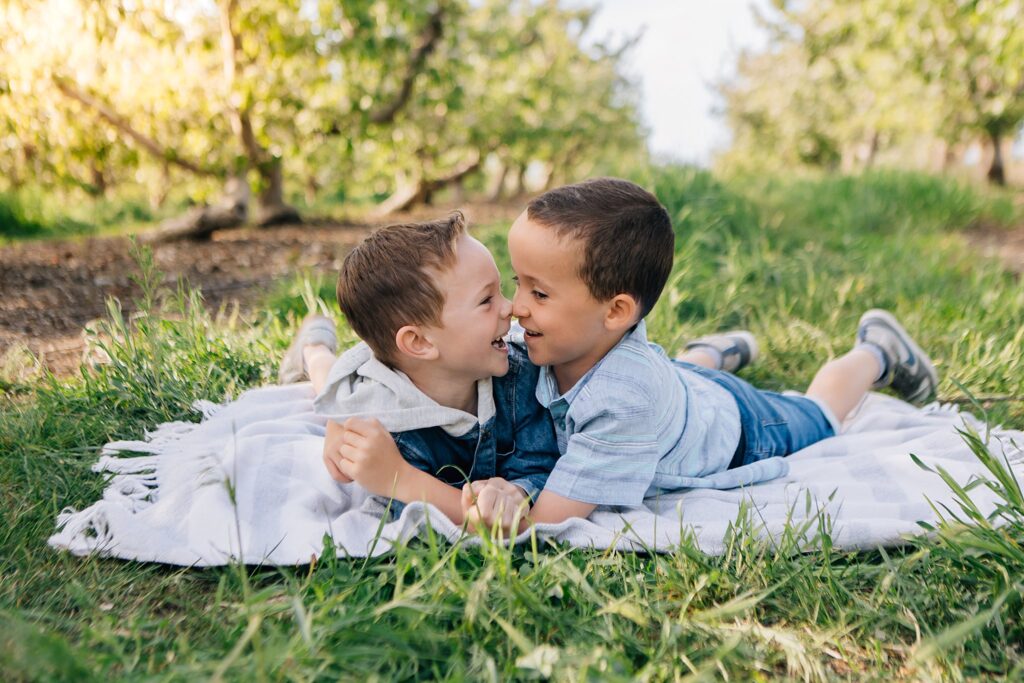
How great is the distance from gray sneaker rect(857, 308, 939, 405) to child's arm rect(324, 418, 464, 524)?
180 centimetres

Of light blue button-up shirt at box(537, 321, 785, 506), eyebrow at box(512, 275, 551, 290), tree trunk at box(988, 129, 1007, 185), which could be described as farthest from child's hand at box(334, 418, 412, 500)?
tree trunk at box(988, 129, 1007, 185)

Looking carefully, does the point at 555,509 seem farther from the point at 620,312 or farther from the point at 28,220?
the point at 28,220

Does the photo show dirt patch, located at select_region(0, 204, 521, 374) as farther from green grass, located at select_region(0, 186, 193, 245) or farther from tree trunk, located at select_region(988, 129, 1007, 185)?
tree trunk, located at select_region(988, 129, 1007, 185)

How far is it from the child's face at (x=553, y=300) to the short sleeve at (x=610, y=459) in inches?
8.2

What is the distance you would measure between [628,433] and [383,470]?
61cm

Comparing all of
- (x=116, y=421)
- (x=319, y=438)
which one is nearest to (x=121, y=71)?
(x=116, y=421)

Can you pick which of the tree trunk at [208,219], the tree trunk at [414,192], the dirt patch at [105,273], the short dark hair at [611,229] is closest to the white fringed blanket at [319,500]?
the short dark hair at [611,229]

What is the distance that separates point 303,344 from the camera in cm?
283

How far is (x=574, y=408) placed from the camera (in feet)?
6.41

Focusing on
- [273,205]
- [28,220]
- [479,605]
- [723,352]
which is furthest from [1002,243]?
[28,220]

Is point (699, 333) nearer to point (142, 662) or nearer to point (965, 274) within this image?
point (965, 274)

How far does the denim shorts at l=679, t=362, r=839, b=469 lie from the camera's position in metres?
2.37

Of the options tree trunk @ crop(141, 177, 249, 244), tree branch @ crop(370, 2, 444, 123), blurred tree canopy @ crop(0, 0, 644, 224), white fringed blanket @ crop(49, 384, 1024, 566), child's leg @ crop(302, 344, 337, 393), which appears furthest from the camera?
tree branch @ crop(370, 2, 444, 123)

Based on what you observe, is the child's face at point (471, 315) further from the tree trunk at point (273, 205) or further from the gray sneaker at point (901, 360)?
the tree trunk at point (273, 205)
